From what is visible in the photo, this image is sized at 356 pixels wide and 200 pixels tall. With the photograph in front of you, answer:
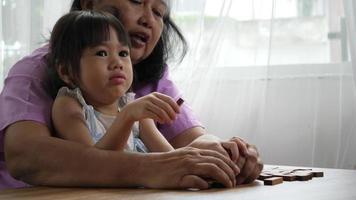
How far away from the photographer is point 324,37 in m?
1.77

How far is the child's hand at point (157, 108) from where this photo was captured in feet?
3.13

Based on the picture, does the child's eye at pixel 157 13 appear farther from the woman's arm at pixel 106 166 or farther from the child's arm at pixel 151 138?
the woman's arm at pixel 106 166

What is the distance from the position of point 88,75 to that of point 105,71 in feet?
0.12

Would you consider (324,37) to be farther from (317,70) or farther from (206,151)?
(206,151)

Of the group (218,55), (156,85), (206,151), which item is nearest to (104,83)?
(206,151)

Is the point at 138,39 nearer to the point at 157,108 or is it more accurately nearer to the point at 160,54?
the point at 160,54

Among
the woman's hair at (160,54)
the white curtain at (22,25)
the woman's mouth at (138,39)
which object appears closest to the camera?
the woman's mouth at (138,39)

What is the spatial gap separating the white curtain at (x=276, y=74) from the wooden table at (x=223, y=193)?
74 centimetres

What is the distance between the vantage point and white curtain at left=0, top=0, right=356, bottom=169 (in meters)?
1.72

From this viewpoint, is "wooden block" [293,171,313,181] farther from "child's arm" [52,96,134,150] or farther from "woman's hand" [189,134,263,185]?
"child's arm" [52,96,134,150]

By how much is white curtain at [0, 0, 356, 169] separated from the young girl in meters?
0.48

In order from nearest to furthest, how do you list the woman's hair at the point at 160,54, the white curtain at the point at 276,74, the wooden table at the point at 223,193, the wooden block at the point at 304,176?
1. the wooden table at the point at 223,193
2. the wooden block at the point at 304,176
3. the woman's hair at the point at 160,54
4. the white curtain at the point at 276,74

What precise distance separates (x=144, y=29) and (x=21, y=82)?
0.31m

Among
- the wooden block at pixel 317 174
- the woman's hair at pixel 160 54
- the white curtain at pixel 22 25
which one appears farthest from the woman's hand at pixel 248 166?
the white curtain at pixel 22 25
